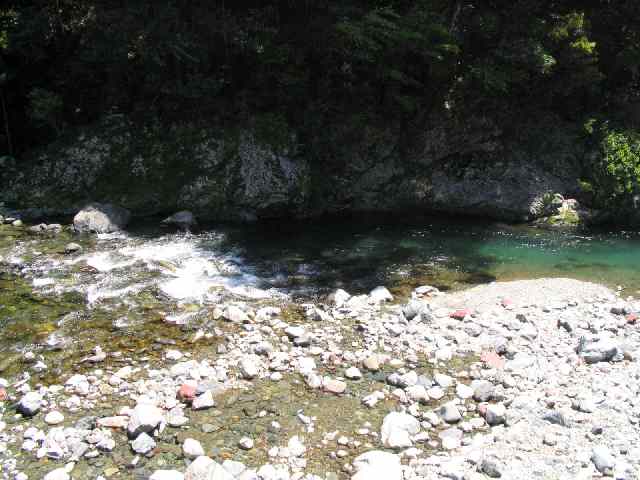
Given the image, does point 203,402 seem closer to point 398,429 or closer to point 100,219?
point 398,429

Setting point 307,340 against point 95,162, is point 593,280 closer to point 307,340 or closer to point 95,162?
point 307,340

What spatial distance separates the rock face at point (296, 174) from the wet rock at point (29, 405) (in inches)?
317

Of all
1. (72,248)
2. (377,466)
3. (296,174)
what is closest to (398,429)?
(377,466)

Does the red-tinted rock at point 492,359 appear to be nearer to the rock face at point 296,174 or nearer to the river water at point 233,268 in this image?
the river water at point 233,268

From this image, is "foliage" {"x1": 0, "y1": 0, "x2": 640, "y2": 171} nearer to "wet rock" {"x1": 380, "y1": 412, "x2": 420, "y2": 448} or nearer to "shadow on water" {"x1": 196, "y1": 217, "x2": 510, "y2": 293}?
"shadow on water" {"x1": 196, "y1": 217, "x2": 510, "y2": 293}

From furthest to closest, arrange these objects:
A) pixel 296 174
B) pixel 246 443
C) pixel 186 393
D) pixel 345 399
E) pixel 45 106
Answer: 1. pixel 45 106
2. pixel 296 174
3. pixel 345 399
4. pixel 186 393
5. pixel 246 443

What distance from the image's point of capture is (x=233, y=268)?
1180 cm

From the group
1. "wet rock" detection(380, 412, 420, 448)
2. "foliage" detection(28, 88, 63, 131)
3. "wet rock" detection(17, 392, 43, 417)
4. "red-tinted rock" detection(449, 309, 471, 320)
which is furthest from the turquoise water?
"foliage" detection(28, 88, 63, 131)

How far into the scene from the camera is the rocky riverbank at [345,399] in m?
5.89

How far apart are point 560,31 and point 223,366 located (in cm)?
1323

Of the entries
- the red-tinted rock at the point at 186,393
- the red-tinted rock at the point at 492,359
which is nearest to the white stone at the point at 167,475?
the red-tinted rock at the point at 186,393

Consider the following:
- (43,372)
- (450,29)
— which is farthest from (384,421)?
(450,29)

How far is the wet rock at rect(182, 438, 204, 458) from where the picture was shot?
6031 mm

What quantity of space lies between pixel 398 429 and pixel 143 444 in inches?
119
